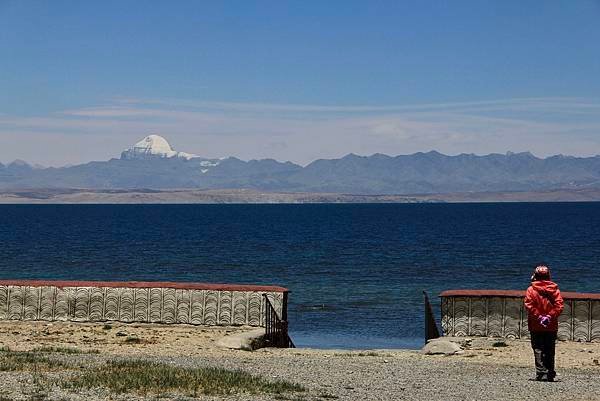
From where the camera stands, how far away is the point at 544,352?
18.0 m

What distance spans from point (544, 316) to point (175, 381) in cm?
681

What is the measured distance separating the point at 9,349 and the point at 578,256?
71.1 meters

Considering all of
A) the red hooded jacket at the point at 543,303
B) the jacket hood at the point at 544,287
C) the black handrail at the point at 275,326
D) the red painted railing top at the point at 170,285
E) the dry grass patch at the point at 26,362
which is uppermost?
the jacket hood at the point at 544,287

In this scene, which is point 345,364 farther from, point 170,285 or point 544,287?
point 170,285

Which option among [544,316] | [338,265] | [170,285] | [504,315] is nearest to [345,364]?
[544,316]

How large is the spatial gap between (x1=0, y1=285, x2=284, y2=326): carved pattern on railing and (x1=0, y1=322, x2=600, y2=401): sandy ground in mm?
496

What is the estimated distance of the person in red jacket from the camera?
17.9 meters

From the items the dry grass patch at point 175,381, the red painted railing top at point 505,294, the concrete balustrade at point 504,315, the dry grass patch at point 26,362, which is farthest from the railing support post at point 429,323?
the dry grass patch at point 26,362

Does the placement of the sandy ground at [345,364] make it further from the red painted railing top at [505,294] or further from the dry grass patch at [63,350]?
the red painted railing top at [505,294]

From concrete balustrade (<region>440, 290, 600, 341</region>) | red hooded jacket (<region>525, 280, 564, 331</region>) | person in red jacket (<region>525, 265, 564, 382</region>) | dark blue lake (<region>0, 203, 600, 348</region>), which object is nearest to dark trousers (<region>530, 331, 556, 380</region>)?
person in red jacket (<region>525, 265, 564, 382</region>)

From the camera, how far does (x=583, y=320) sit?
83.4 feet

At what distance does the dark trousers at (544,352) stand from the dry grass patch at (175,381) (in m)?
4.69

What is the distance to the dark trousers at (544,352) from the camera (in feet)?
58.8

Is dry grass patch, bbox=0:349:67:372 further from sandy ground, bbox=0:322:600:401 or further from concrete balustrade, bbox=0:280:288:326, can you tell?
concrete balustrade, bbox=0:280:288:326
